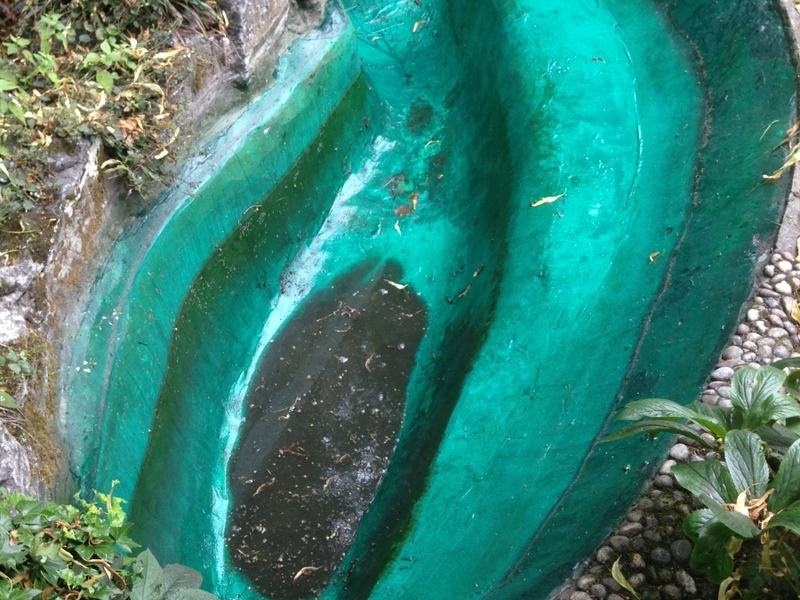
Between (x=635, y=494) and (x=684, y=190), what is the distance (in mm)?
1721

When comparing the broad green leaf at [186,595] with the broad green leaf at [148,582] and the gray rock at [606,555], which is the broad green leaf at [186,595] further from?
the gray rock at [606,555]

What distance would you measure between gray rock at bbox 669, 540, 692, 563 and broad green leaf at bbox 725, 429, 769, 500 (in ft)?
0.89

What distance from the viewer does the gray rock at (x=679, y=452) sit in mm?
2084

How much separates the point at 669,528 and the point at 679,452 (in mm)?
240

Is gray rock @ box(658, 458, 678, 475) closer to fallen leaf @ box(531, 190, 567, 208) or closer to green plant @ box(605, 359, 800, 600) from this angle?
green plant @ box(605, 359, 800, 600)

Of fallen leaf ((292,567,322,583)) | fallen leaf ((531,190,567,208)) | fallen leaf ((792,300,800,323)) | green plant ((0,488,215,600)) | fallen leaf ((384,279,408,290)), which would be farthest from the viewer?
fallen leaf ((384,279,408,290))

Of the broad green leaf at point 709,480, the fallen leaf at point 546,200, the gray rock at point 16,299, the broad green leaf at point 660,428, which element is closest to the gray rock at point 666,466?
the broad green leaf at point 660,428

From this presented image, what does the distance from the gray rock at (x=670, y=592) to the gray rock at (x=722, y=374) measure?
0.72 m

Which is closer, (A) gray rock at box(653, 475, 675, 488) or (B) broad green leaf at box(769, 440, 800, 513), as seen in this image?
(B) broad green leaf at box(769, 440, 800, 513)

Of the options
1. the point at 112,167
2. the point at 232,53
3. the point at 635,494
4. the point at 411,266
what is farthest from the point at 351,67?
the point at 635,494

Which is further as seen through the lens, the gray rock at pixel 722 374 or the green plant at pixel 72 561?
the gray rock at pixel 722 374

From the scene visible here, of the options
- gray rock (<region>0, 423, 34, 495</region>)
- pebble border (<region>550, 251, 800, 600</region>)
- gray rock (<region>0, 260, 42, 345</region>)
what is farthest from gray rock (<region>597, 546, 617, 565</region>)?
gray rock (<region>0, 260, 42, 345</region>)

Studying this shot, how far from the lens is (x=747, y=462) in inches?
68.6

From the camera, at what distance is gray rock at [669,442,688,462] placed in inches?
82.0
